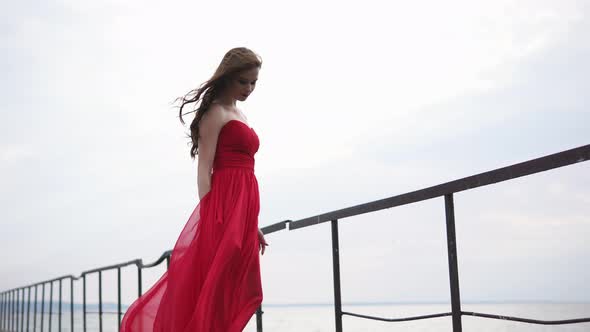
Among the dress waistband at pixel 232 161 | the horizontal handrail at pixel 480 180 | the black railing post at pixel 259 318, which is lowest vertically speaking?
the black railing post at pixel 259 318

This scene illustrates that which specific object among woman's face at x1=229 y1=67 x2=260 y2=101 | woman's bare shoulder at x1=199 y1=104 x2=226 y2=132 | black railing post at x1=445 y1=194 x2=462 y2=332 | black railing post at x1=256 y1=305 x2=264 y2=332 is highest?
woman's face at x1=229 y1=67 x2=260 y2=101

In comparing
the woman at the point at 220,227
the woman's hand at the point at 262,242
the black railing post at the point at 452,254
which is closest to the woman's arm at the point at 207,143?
the woman at the point at 220,227

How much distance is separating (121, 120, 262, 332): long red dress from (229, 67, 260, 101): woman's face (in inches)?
3.7

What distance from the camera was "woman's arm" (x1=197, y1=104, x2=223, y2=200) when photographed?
8.11 feet

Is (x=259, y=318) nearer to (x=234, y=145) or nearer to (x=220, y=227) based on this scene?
(x=220, y=227)

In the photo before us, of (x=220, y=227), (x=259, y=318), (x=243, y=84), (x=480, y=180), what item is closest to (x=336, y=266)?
(x=220, y=227)

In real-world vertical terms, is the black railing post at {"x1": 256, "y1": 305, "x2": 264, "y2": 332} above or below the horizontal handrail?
below

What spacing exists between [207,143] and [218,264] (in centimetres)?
43

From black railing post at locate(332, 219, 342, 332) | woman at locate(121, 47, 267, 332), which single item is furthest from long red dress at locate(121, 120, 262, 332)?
black railing post at locate(332, 219, 342, 332)

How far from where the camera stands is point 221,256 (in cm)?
235

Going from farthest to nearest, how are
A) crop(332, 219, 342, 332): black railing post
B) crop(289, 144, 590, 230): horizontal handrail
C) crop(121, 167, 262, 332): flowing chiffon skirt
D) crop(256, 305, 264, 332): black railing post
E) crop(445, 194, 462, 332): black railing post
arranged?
crop(256, 305, 264, 332): black railing post < crop(332, 219, 342, 332): black railing post < crop(121, 167, 262, 332): flowing chiffon skirt < crop(445, 194, 462, 332): black railing post < crop(289, 144, 590, 230): horizontal handrail

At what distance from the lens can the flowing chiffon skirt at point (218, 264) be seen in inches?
92.7

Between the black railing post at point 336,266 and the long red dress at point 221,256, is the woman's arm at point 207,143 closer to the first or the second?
→ the long red dress at point 221,256

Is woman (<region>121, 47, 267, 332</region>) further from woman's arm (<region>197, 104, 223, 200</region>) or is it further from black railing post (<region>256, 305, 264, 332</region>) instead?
black railing post (<region>256, 305, 264, 332</region>)
